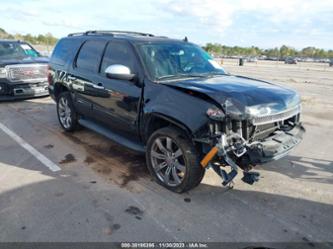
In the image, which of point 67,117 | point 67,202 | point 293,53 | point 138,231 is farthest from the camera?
point 293,53

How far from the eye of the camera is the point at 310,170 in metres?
4.35

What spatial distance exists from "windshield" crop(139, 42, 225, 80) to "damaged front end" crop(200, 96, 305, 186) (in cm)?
117

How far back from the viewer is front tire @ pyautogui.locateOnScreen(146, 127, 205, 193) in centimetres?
333

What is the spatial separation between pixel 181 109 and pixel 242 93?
0.75 metres

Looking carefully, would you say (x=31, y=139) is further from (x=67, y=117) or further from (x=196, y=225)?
(x=196, y=225)

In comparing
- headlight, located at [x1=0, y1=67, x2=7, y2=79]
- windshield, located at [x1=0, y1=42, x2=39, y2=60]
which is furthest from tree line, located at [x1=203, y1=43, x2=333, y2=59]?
headlight, located at [x1=0, y1=67, x2=7, y2=79]

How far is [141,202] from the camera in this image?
3.39 metres

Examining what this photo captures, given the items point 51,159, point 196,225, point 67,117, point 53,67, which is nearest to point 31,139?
point 67,117

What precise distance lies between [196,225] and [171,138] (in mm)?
1044

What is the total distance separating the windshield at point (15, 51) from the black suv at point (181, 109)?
5.94 m

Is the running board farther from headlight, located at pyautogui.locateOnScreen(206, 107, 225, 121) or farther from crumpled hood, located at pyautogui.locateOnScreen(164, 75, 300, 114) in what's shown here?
headlight, located at pyautogui.locateOnScreen(206, 107, 225, 121)

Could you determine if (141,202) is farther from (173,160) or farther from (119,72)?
(119,72)

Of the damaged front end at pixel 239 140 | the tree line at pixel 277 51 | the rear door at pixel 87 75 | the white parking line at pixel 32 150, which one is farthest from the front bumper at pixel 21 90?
the tree line at pixel 277 51

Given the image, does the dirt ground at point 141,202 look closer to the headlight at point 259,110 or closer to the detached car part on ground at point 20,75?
the headlight at point 259,110
